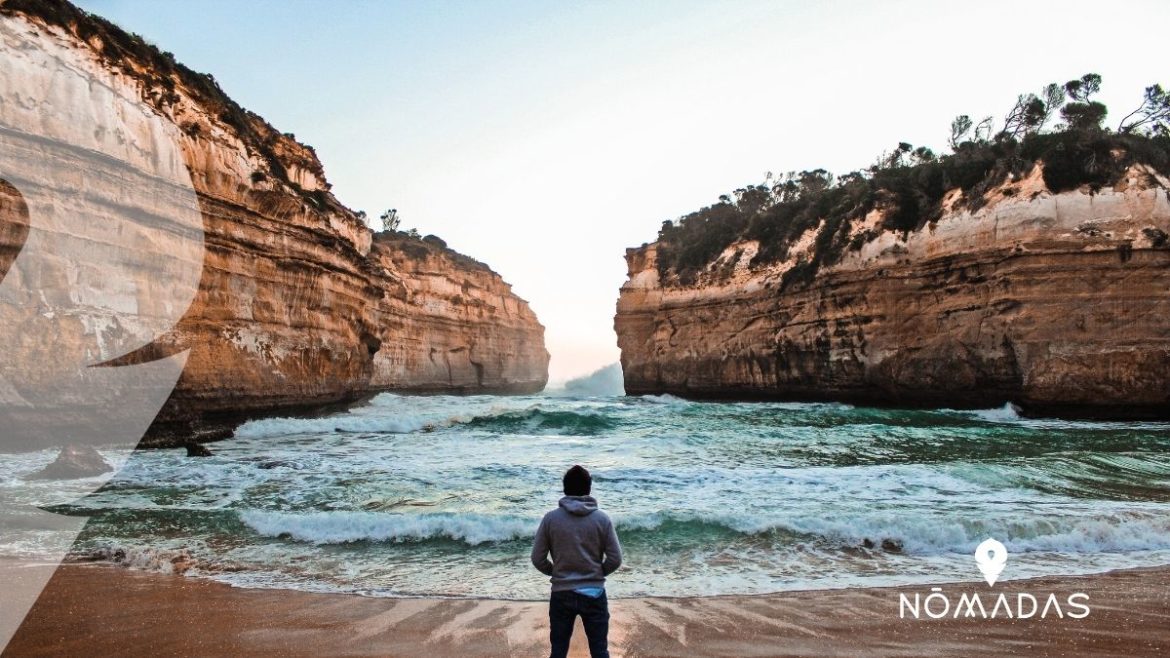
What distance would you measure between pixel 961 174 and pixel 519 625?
25.7 m

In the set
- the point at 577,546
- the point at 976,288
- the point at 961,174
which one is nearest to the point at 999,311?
the point at 976,288

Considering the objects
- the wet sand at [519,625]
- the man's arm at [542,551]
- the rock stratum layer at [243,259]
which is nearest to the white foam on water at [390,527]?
the wet sand at [519,625]

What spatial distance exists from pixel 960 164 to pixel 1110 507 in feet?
68.0

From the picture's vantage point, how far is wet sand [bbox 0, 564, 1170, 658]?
4.06m

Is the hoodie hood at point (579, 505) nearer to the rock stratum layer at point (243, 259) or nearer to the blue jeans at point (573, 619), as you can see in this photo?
the blue jeans at point (573, 619)

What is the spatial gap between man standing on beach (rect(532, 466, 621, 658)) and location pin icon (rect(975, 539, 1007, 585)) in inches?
159

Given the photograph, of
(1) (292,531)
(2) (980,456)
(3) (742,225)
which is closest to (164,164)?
(1) (292,531)

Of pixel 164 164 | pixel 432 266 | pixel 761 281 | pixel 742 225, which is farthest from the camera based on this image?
pixel 432 266

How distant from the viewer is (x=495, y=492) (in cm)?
955

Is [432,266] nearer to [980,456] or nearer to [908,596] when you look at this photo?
[980,456]

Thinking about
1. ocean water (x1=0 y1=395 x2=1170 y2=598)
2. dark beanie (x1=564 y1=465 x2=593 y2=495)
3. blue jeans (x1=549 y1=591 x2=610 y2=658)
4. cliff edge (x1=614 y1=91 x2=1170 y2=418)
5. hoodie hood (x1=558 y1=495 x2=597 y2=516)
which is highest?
cliff edge (x1=614 y1=91 x2=1170 y2=418)

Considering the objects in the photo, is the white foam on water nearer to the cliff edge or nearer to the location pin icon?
the location pin icon

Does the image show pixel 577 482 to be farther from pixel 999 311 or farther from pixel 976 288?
pixel 976 288

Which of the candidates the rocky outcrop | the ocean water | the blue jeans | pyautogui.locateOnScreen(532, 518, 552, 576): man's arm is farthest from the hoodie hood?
the rocky outcrop
